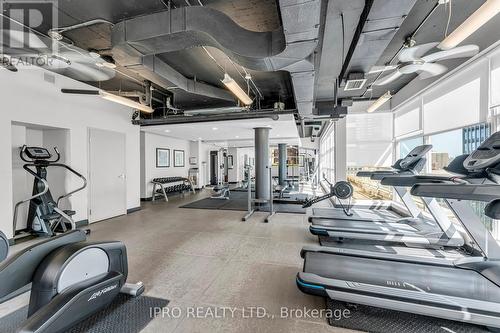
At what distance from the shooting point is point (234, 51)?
2.49 m

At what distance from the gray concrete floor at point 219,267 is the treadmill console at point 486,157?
71.1 inches

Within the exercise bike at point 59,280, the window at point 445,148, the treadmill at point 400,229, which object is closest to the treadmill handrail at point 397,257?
the treadmill at point 400,229

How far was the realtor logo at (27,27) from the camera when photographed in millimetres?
2555

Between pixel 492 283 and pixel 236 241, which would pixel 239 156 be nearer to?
pixel 236 241

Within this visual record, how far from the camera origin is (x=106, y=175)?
5.31 m

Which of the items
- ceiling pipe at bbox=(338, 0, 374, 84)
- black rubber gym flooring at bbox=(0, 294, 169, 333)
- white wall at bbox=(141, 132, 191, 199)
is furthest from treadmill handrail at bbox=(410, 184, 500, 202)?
white wall at bbox=(141, 132, 191, 199)

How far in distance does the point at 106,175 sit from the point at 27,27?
125 inches

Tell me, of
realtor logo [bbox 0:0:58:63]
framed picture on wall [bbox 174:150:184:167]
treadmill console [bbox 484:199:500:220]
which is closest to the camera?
treadmill console [bbox 484:199:500:220]

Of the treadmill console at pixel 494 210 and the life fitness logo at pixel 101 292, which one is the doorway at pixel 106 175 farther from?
the treadmill console at pixel 494 210

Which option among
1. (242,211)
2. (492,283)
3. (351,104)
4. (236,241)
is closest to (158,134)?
(242,211)

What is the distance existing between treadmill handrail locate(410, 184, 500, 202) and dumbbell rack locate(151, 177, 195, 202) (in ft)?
24.7

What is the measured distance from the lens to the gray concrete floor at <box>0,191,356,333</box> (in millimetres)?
1954

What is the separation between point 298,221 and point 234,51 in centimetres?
387
